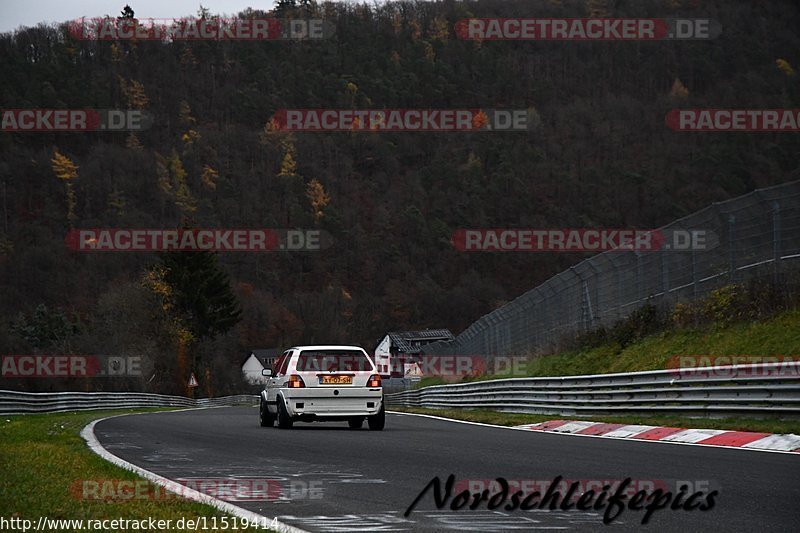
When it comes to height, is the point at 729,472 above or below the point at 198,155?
below

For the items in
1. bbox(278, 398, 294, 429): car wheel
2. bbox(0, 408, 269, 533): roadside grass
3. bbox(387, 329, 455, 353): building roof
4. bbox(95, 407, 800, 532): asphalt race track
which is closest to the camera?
bbox(0, 408, 269, 533): roadside grass

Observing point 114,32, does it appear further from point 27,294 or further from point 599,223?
point 599,223

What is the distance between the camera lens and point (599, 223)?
419 ft

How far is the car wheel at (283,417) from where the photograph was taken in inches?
737

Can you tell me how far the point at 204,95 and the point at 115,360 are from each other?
395 feet

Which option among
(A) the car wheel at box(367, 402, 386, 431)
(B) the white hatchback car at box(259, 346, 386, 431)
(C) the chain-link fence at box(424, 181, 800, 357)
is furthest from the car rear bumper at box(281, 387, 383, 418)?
(C) the chain-link fence at box(424, 181, 800, 357)

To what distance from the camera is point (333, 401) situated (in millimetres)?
18359

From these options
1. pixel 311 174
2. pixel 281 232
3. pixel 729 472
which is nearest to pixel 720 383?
pixel 729 472

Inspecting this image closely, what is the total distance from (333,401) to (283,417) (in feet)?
3.42

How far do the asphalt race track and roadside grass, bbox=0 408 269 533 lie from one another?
55 cm

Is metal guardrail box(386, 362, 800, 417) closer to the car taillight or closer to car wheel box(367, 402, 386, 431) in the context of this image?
car wheel box(367, 402, 386, 431)

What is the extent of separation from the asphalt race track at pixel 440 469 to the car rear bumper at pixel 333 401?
0.82 metres

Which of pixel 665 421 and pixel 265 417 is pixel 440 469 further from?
pixel 265 417

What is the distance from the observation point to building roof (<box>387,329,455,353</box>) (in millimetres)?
117812
